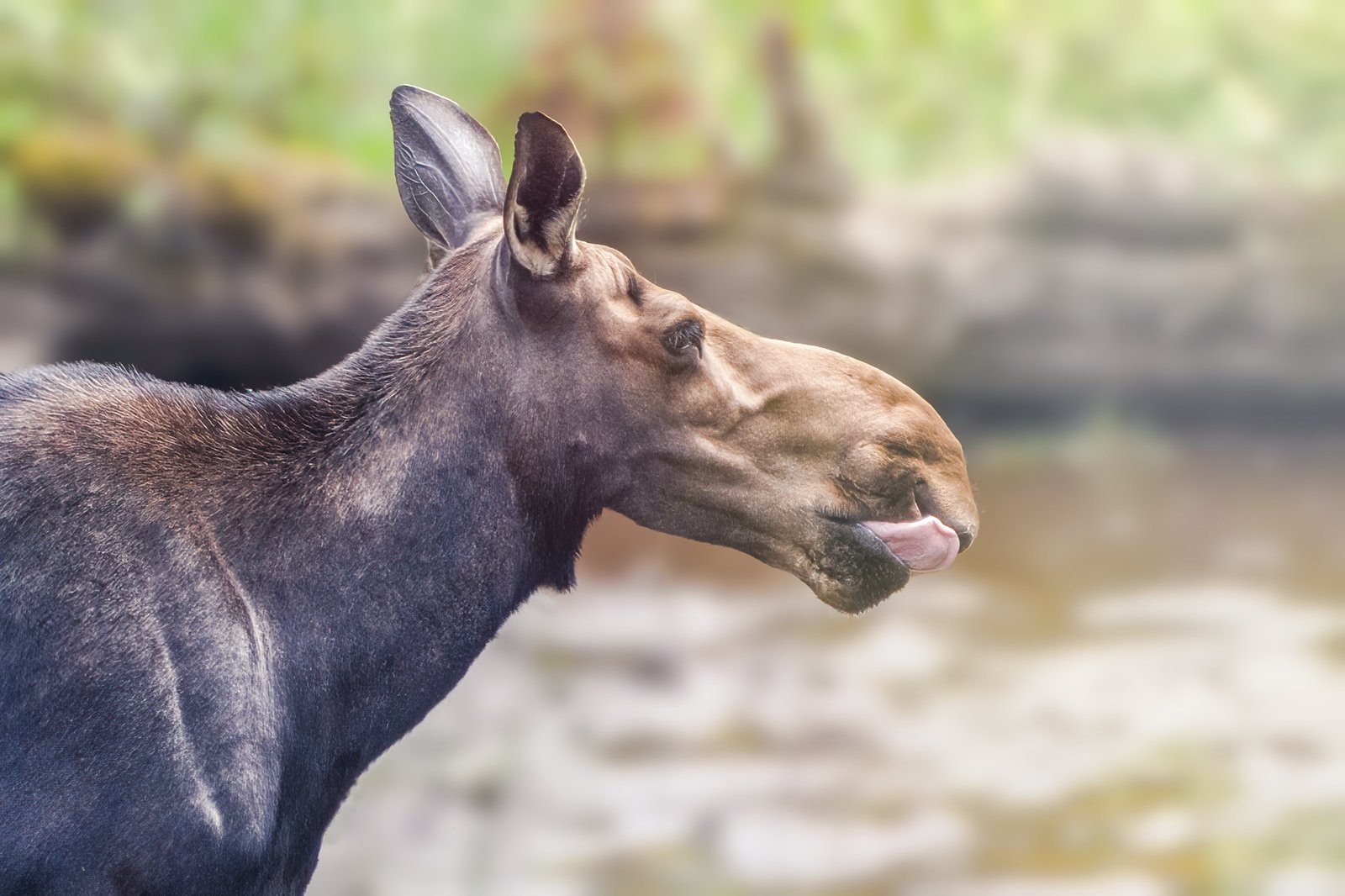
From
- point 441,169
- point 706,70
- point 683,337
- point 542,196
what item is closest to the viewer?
point 542,196

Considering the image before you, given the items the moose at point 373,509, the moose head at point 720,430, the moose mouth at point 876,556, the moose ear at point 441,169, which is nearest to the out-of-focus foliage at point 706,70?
the moose ear at point 441,169

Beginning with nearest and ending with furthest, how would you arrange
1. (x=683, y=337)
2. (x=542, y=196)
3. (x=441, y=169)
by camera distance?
(x=542, y=196) < (x=683, y=337) < (x=441, y=169)

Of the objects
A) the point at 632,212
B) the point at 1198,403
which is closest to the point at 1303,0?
the point at 1198,403

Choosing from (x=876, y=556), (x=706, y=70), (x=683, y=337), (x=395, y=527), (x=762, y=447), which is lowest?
(x=395, y=527)

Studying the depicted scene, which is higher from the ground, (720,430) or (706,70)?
(706,70)

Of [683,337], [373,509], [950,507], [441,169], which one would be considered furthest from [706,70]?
[373,509]

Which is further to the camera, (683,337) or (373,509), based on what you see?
(683,337)

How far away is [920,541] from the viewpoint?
120 inches

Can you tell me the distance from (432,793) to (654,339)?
7.20m

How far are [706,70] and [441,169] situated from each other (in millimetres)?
7139

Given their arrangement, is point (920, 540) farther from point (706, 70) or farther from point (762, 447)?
point (706, 70)

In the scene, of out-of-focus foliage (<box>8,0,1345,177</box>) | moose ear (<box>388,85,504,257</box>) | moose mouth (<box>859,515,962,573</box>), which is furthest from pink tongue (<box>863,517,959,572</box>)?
out-of-focus foliage (<box>8,0,1345,177</box>)

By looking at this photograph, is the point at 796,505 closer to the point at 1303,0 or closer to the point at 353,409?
the point at 353,409

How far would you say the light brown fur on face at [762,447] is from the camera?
301 centimetres
